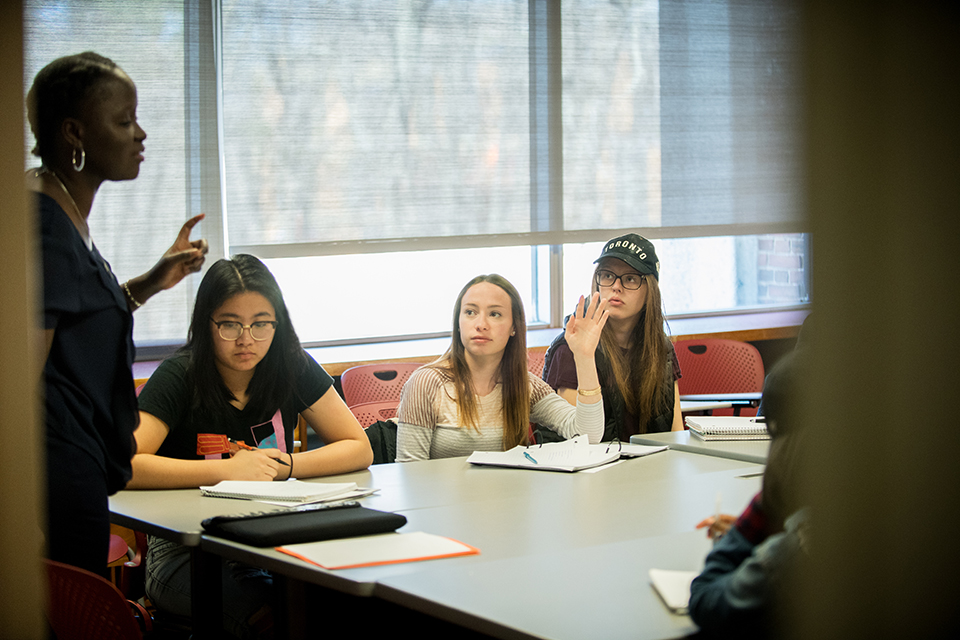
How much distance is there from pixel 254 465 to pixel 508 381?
2.71 ft

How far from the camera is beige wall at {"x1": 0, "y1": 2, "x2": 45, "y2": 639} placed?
306mm

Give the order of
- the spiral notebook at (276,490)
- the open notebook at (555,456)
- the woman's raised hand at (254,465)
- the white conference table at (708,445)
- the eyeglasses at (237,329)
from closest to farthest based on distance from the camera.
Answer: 1. the spiral notebook at (276,490)
2. the woman's raised hand at (254,465)
3. the eyeglasses at (237,329)
4. the open notebook at (555,456)
5. the white conference table at (708,445)

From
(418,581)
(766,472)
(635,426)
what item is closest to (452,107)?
(635,426)

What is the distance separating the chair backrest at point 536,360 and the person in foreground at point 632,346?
65 cm

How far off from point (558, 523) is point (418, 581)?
44 cm

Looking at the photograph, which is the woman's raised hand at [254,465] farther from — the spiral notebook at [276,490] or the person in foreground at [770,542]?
the person in foreground at [770,542]

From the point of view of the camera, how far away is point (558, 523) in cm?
170

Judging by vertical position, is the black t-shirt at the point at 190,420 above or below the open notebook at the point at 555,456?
above

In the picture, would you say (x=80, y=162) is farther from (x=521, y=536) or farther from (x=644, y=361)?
(x=644, y=361)

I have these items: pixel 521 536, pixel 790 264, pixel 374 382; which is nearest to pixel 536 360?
pixel 374 382

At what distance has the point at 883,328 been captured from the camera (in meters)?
0.34

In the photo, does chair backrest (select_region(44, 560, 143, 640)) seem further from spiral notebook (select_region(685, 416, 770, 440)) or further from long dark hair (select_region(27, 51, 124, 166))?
spiral notebook (select_region(685, 416, 770, 440))

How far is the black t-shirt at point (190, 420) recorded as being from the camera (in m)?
2.03

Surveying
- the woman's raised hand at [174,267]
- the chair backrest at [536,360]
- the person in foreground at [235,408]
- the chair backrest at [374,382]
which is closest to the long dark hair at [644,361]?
the chair backrest at [536,360]
